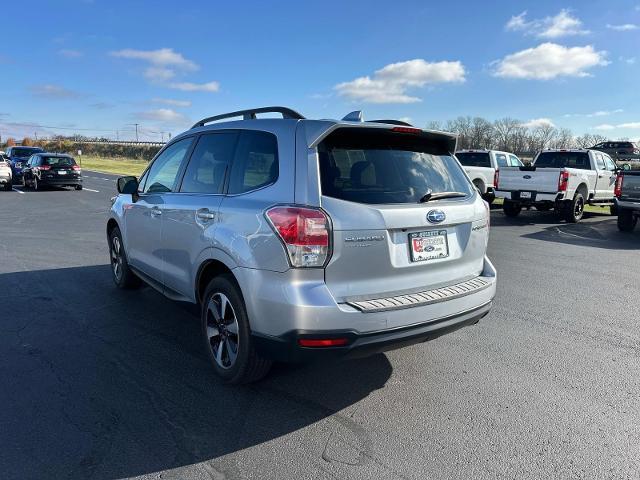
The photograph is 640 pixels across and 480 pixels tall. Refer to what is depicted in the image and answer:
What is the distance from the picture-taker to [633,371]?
381 cm

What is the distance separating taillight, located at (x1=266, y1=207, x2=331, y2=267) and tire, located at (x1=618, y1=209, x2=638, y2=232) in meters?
11.4

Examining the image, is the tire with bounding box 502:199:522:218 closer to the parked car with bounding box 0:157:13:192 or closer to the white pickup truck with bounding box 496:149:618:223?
the white pickup truck with bounding box 496:149:618:223

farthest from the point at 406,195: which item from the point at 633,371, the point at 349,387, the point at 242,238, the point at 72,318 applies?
the point at 72,318

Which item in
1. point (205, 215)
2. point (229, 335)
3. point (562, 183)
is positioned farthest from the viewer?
point (562, 183)

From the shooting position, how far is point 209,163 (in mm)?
3869

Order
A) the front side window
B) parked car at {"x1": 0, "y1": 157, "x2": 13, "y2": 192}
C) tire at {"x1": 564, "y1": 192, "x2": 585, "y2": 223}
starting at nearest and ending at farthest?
the front side window < tire at {"x1": 564, "y1": 192, "x2": 585, "y2": 223} < parked car at {"x1": 0, "y1": 157, "x2": 13, "y2": 192}

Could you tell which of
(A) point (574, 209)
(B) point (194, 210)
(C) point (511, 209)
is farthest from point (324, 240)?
(C) point (511, 209)

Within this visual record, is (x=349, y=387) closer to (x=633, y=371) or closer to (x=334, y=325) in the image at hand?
(x=334, y=325)

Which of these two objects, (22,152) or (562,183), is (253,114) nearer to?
(562,183)

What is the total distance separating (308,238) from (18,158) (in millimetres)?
28751

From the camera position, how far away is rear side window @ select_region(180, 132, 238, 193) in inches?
144

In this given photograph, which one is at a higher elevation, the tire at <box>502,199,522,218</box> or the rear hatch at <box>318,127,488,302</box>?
the rear hatch at <box>318,127,488,302</box>

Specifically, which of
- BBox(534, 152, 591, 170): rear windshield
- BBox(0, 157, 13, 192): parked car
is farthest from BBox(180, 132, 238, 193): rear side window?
BBox(0, 157, 13, 192): parked car

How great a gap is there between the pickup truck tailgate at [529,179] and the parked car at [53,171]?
59.8 ft
